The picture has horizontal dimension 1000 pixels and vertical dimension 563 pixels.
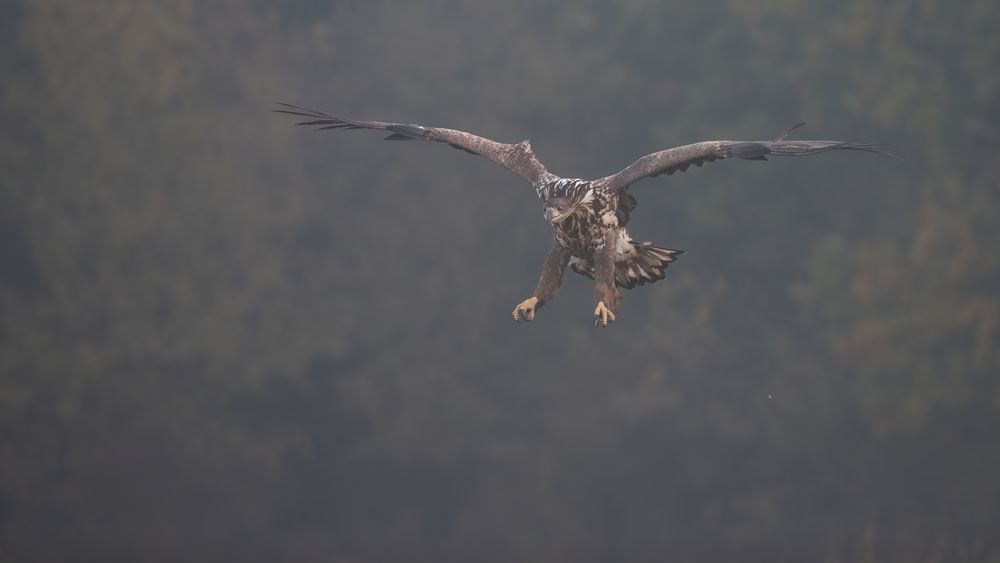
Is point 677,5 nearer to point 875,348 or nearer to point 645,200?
point 645,200

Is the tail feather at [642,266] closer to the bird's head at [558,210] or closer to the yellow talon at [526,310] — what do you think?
the yellow talon at [526,310]

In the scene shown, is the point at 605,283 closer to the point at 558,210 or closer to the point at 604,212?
the point at 604,212

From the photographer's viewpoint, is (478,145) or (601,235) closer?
(601,235)

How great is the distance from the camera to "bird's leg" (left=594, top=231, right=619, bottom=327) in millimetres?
10578

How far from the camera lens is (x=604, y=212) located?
10.9 meters

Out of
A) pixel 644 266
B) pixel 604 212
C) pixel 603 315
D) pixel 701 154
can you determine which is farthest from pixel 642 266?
pixel 701 154

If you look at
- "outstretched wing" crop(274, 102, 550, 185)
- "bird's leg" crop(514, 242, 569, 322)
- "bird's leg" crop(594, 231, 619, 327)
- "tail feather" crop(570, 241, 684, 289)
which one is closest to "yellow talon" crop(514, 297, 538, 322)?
"bird's leg" crop(514, 242, 569, 322)

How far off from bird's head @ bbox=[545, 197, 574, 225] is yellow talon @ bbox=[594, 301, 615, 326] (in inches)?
27.6

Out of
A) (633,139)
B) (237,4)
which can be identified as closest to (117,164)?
(237,4)

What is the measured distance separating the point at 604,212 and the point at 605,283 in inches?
21.3

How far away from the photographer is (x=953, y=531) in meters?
32.0

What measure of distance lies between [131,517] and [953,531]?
18952 mm

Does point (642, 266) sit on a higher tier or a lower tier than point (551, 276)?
higher

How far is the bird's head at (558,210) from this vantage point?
1070 centimetres
